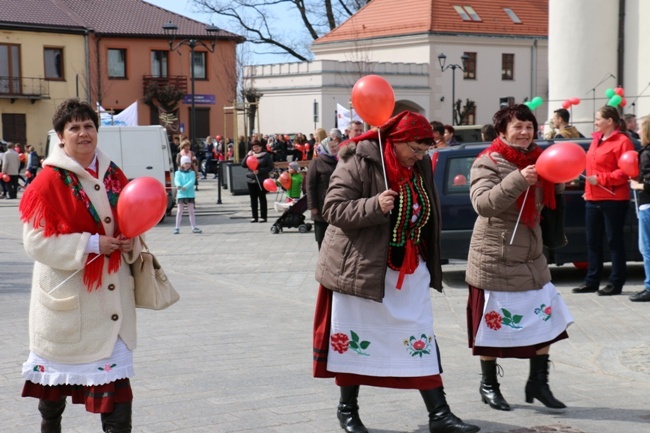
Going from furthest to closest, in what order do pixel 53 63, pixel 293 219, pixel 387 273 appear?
pixel 53 63
pixel 293 219
pixel 387 273

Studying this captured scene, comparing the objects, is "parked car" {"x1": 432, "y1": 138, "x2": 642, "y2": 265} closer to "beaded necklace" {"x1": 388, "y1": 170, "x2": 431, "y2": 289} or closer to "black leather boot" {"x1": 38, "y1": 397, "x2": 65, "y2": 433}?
"beaded necklace" {"x1": 388, "y1": 170, "x2": 431, "y2": 289}

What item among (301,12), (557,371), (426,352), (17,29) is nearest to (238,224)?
(557,371)

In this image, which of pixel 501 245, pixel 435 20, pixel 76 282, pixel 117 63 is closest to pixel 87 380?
pixel 76 282

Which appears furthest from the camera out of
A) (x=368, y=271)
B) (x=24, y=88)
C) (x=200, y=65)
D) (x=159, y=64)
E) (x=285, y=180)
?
(x=200, y=65)

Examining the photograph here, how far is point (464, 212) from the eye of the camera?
11.8 meters

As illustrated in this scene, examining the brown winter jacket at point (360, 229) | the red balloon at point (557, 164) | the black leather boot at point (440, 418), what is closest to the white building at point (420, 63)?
the red balloon at point (557, 164)

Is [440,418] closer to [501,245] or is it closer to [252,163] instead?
[501,245]

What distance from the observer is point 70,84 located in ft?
194

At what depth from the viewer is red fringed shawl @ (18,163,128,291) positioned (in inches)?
191

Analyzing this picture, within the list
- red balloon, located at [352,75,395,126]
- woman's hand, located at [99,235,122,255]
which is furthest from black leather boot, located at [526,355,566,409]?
woman's hand, located at [99,235,122,255]

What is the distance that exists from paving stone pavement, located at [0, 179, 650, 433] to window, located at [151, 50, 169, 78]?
5002cm

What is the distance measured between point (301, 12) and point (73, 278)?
66.1 meters

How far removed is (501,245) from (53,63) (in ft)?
183

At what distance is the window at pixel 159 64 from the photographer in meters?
62.3
